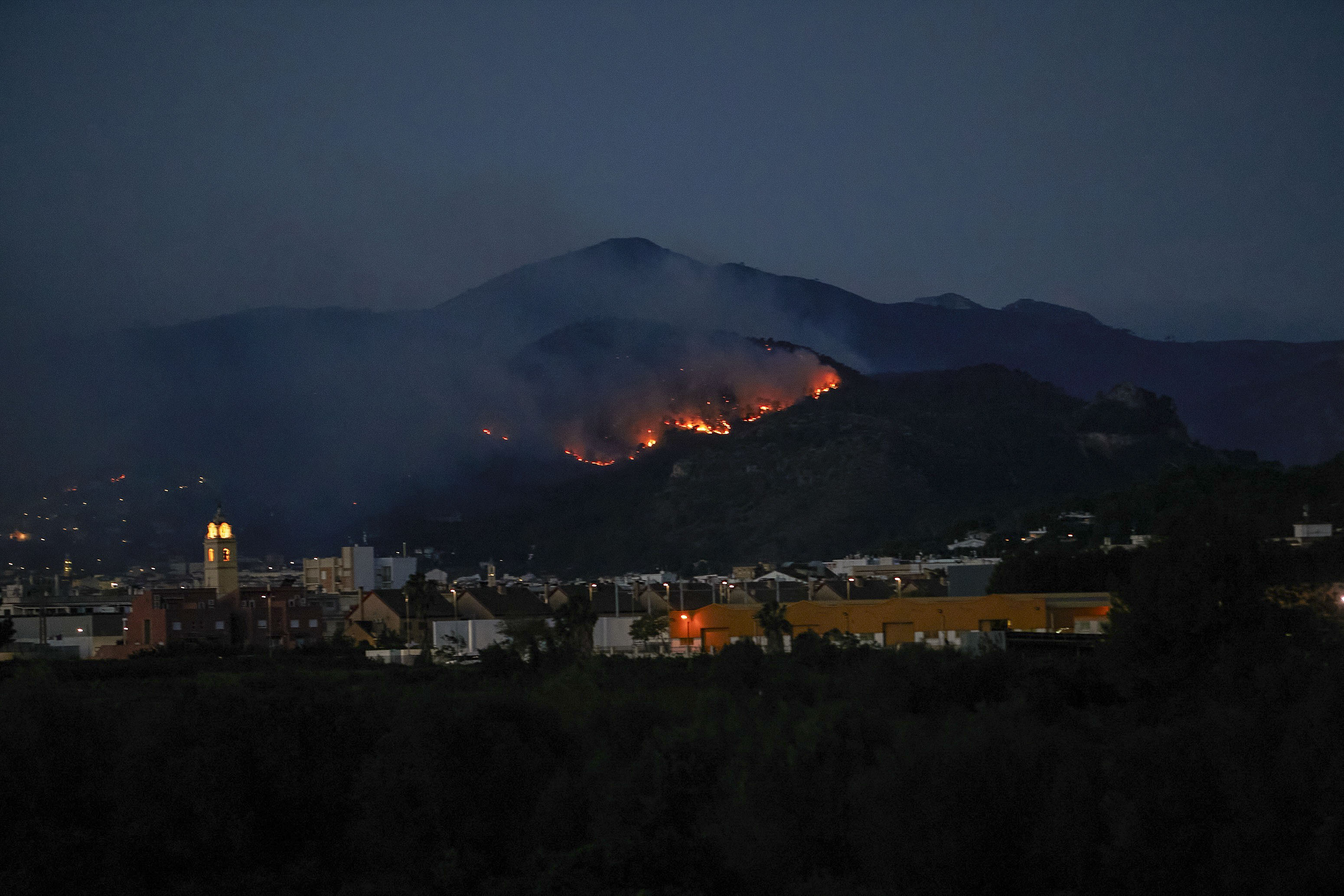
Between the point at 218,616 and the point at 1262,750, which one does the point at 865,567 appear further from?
the point at 1262,750

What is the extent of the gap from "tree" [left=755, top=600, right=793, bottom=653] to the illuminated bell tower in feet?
167

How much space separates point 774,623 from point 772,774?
27735mm

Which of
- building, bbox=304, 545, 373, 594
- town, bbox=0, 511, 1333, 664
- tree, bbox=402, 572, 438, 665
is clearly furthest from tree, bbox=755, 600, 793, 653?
building, bbox=304, 545, 373, 594

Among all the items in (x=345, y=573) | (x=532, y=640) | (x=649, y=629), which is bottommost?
(x=649, y=629)

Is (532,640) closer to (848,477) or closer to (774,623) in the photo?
(774,623)

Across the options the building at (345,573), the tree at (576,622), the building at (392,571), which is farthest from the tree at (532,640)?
the building at (392,571)

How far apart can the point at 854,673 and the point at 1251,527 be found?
8.70m

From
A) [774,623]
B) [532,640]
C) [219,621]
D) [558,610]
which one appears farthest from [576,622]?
[219,621]

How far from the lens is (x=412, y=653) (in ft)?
180

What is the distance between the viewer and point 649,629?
56.7m

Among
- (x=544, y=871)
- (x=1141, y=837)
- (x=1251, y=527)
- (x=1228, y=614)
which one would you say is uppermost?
(x=1251, y=527)

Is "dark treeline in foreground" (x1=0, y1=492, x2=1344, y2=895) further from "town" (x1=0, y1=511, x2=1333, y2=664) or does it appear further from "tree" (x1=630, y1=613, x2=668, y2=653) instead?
"tree" (x1=630, y1=613, x2=668, y2=653)

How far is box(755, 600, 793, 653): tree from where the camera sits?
4394 centimetres

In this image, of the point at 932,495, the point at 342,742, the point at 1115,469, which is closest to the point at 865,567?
the point at 932,495
